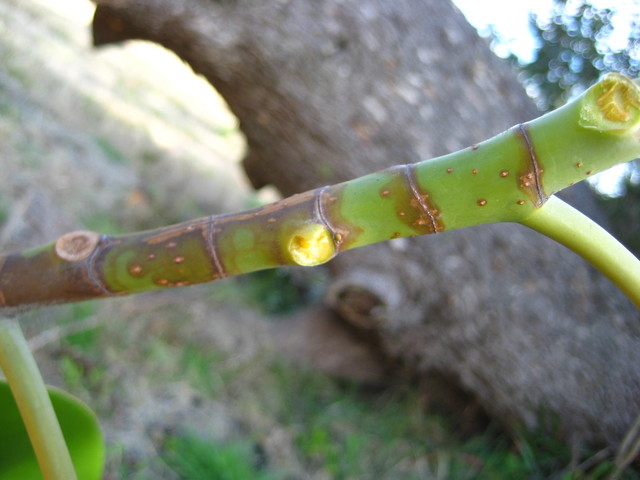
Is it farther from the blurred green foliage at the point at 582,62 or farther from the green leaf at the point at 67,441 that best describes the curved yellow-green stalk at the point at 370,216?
the blurred green foliage at the point at 582,62

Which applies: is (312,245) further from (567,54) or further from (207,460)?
(567,54)

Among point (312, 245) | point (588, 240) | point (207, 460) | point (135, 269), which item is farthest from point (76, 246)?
point (207, 460)

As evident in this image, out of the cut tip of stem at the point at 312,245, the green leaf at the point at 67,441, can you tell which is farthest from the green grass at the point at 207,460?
the cut tip of stem at the point at 312,245

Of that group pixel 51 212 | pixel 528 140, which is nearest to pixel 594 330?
pixel 528 140

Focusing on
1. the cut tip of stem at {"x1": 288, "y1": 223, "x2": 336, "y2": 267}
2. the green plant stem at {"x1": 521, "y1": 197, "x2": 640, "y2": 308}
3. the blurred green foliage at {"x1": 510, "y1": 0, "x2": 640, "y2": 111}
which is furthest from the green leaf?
the blurred green foliage at {"x1": 510, "y1": 0, "x2": 640, "y2": 111}

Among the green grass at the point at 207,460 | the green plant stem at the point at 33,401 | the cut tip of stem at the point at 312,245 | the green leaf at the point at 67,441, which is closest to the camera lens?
the cut tip of stem at the point at 312,245
